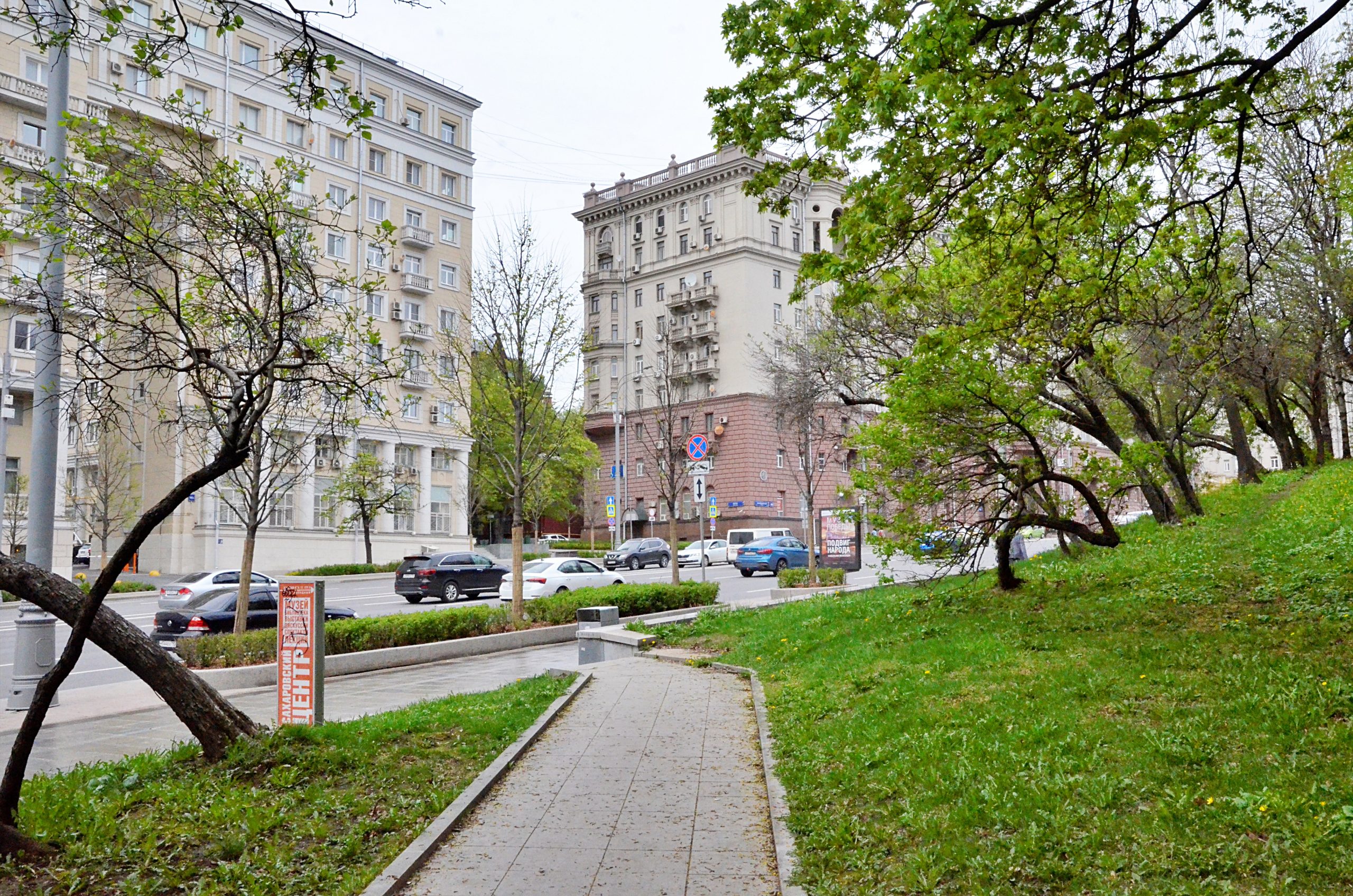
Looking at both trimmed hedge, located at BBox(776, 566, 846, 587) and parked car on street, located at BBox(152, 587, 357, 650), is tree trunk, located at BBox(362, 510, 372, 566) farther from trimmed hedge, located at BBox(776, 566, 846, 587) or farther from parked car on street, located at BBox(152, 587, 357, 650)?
parked car on street, located at BBox(152, 587, 357, 650)

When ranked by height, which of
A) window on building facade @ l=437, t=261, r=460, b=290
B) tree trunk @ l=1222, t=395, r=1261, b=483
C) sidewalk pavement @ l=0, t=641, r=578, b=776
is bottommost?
sidewalk pavement @ l=0, t=641, r=578, b=776

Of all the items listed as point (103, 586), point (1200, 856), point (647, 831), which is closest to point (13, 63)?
point (103, 586)

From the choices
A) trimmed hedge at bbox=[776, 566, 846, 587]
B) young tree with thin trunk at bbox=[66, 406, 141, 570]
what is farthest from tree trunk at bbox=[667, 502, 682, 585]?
young tree with thin trunk at bbox=[66, 406, 141, 570]

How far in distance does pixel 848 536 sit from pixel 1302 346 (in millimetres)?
13261

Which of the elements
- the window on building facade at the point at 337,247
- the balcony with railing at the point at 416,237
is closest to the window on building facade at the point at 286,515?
the window on building facade at the point at 337,247

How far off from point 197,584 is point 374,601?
6389mm

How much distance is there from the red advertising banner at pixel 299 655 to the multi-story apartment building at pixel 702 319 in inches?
1883

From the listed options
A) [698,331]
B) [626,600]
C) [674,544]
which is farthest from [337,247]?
[626,600]

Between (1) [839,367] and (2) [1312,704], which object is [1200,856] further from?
(1) [839,367]

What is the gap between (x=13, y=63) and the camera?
131ft

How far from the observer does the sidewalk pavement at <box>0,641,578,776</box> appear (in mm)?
10375

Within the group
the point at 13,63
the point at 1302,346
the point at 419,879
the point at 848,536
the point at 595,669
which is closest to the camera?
the point at 419,879

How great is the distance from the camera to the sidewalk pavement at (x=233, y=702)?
10375mm

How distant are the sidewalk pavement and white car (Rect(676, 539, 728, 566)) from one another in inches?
979
